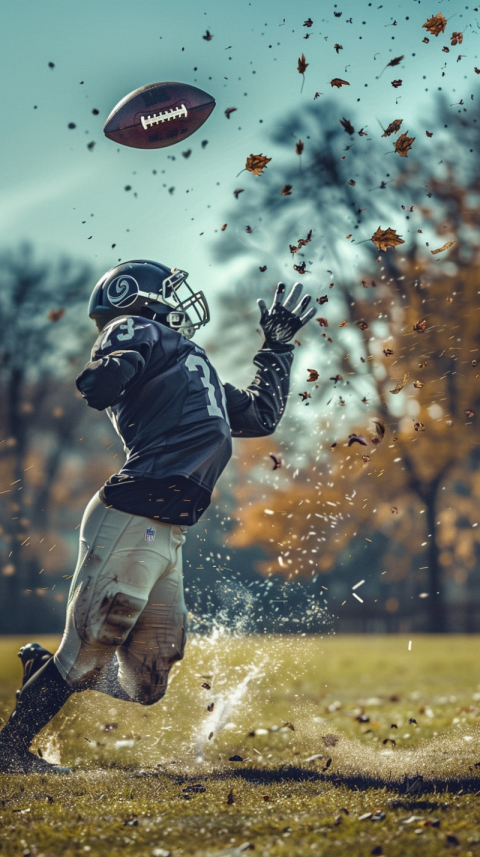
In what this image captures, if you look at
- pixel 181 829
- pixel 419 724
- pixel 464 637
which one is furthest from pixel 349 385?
pixel 464 637

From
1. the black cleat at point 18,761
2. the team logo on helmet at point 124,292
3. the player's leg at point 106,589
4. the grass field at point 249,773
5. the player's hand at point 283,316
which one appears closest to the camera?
the grass field at point 249,773

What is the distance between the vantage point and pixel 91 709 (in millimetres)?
5055

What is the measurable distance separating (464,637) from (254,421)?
15.9 metres

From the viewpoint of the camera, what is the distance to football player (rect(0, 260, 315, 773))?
4.14 m

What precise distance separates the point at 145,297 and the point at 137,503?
4.23 ft

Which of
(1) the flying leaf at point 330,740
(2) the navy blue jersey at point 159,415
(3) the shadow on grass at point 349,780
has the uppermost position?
(2) the navy blue jersey at point 159,415

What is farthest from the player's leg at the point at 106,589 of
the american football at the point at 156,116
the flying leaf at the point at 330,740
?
the american football at the point at 156,116

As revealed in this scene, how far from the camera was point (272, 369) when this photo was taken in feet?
16.7

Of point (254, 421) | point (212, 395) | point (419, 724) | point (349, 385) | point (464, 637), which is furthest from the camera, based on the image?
point (464, 637)

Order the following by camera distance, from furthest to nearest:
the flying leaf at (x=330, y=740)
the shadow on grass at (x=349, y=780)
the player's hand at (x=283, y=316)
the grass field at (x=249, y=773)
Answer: the flying leaf at (x=330, y=740) → the player's hand at (x=283, y=316) → the shadow on grass at (x=349, y=780) → the grass field at (x=249, y=773)

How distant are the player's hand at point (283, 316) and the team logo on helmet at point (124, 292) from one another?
3.20 feet

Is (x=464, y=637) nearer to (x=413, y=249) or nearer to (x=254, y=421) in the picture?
(x=413, y=249)

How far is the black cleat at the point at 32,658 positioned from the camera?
4555mm

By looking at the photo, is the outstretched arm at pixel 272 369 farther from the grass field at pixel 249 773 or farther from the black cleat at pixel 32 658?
the black cleat at pixel 32 658
